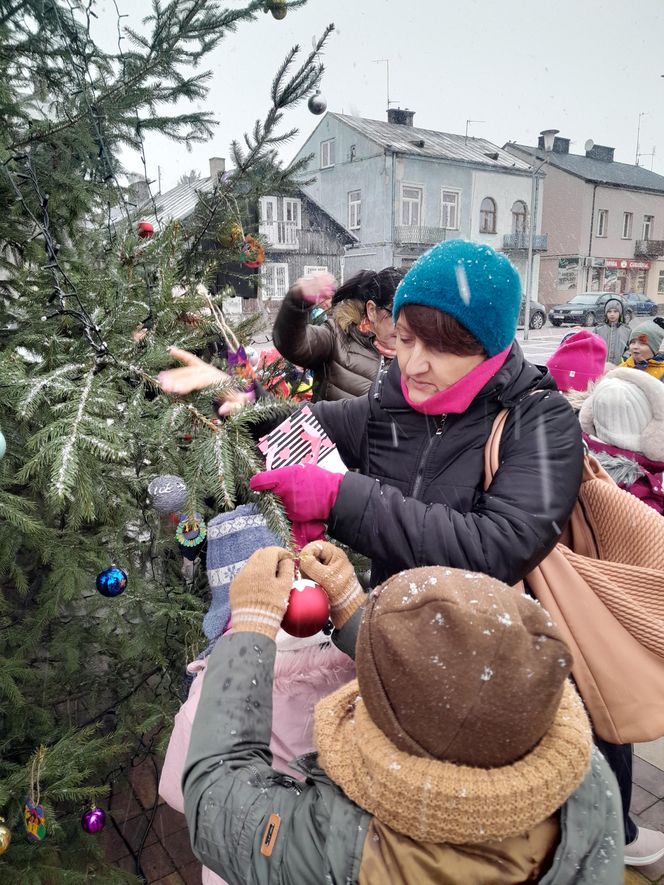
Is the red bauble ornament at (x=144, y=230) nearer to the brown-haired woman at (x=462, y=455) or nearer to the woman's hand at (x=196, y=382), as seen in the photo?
the woman's hand at (x=196, y=382)

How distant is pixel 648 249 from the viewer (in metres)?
35.3

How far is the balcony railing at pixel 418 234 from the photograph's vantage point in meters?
24.8

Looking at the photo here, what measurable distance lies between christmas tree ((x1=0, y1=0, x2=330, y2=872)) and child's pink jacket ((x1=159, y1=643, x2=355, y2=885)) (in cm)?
39

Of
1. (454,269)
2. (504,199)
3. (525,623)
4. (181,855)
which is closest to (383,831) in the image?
(525,623)

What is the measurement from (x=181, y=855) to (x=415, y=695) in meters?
2.28

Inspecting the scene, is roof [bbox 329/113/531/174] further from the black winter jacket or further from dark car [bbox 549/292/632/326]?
the black winter jacket

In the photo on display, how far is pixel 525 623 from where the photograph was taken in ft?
2.82

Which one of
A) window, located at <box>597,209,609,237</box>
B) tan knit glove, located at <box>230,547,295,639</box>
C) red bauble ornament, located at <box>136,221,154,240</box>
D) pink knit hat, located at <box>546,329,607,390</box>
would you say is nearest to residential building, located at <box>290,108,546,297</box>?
window, located at <box>597,209,609,237</box>

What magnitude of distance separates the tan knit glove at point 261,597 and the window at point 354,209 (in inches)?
1032

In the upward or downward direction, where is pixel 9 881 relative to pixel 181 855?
upward

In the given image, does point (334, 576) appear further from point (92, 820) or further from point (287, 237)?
point (287, 237)

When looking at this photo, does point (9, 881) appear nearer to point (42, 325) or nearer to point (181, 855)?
point (181, 855)

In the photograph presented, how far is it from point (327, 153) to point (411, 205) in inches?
183

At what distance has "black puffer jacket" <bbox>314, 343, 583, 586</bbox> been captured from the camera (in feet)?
4.18
